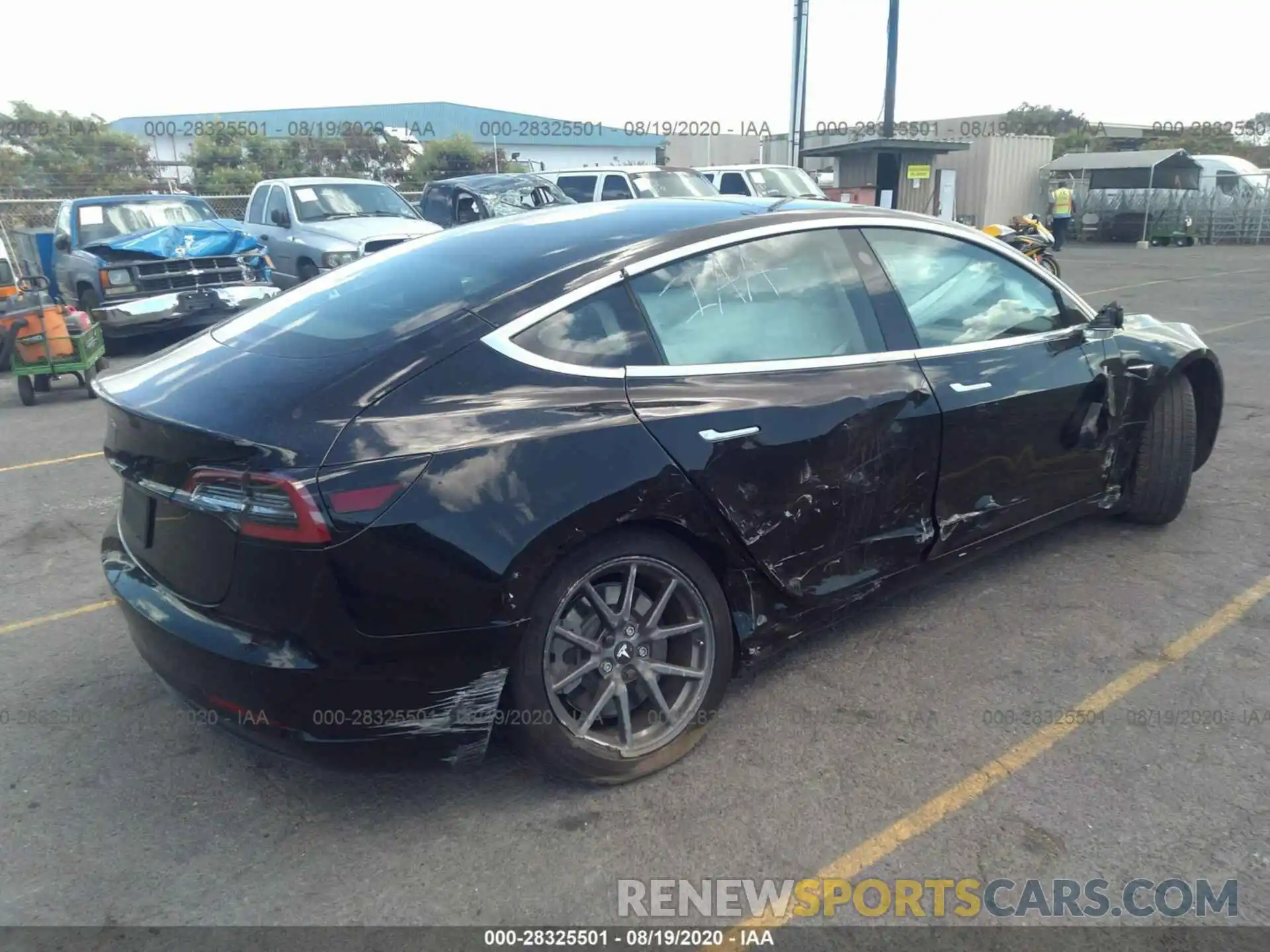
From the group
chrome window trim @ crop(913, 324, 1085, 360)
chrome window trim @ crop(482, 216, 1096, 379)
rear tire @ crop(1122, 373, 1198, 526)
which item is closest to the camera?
chrome window trim @ crop(482, 216, 1096, 379)

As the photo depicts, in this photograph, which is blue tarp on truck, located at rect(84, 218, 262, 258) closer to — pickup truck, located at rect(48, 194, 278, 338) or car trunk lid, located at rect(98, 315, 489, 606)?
pickup truck, located at rect(48, 194, 278, 338)

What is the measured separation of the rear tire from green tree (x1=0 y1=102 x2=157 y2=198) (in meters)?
22.4

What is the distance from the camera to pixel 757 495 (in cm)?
309

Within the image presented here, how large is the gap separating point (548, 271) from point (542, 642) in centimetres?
113

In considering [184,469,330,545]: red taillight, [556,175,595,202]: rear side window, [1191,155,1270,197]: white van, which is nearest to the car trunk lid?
[184,469,330,545]: red taillight

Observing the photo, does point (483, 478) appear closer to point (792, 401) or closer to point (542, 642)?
point (542, 642)

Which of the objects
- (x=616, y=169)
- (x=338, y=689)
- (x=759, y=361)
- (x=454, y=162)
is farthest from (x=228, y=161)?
(x=338, y=689)

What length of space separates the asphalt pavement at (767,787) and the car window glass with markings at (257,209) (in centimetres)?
1065

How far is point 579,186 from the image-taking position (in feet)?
53.0

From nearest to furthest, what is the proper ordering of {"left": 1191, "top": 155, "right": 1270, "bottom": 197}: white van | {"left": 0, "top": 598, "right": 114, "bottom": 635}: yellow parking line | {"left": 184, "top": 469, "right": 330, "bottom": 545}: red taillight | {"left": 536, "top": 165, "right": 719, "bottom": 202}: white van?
{"left": 184, "top": 469, "right": 330, "bottom": 545}: red taillight → {"left": 0, "top": 598, "right": 114, "bottom": 635}: yellow parking line → {"left": 536, "top": 165, "right": 719, "bottom": 202}: white van → {"left": 1191, "top": 155, "right": 1270, "bottom": 197}: white van

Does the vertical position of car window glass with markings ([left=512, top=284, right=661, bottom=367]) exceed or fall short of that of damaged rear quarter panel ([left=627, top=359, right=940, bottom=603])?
it exceeds it

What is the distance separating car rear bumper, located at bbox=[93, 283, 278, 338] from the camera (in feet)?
34.4

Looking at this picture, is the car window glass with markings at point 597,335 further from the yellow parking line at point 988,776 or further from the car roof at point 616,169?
the car roof at point 616,169

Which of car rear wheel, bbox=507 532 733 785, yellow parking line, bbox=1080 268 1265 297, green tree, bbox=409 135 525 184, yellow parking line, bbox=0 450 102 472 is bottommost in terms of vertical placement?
yellow parking line, bbox=0 450 102 472
